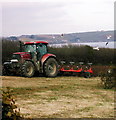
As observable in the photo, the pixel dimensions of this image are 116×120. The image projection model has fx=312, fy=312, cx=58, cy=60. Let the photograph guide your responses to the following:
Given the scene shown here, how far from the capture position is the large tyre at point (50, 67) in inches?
751

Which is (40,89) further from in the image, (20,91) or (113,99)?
(113,99)

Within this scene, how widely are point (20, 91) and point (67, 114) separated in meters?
4.46

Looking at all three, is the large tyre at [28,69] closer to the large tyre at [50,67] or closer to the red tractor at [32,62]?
the red tractor at [32,62]

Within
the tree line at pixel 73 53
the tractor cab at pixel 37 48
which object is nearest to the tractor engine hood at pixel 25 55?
the tractor cab at pixel 37 48

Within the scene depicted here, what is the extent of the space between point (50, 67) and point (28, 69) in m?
1.63

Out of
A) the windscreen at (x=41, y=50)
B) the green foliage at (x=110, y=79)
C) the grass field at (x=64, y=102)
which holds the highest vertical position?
the windscreen at (x=41, y=50)

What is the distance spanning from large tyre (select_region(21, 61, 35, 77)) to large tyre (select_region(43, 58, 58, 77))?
81 cm

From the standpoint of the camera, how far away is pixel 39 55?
1931 centimetres

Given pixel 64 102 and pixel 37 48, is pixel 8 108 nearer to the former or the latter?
pixel 64 102

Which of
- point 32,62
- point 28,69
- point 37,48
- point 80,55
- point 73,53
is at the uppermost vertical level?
point 37,48

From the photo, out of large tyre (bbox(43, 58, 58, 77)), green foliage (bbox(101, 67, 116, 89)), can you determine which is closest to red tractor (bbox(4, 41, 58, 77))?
large tyre (bbox(43, 58, 58, 77))

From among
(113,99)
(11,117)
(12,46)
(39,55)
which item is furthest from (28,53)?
(11,117)

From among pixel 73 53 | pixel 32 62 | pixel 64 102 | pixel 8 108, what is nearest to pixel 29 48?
pixel 32 62

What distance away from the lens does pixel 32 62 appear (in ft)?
62.1
